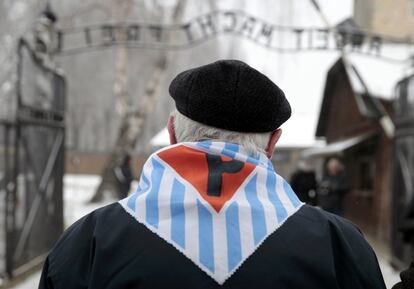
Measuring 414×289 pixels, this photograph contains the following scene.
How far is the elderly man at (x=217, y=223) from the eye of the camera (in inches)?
56.4

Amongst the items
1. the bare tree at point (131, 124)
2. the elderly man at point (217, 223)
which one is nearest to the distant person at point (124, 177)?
the bare tree at point (131, 124)

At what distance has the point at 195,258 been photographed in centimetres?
143

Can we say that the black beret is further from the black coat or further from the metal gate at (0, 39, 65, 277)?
the metal gate at (0, 39, 65, 277)

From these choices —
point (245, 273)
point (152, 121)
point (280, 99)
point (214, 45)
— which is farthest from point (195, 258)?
point (152, 121)

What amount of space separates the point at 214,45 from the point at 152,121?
1761cm

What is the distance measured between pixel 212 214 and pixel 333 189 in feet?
29.0

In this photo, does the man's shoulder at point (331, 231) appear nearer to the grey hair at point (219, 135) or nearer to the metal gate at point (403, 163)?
the grey hair at point (219, 135)

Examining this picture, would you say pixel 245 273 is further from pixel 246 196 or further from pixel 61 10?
pixel 61 10

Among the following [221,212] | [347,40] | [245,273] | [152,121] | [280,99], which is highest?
[280,99]

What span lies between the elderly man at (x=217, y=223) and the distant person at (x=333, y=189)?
8565 mm

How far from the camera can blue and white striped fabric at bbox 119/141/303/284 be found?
4.69 feet

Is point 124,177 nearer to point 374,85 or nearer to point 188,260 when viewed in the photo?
point 374,85

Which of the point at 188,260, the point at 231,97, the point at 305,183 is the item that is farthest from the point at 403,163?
the point at 188,260

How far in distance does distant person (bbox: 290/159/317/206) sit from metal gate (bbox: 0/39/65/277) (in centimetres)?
367
